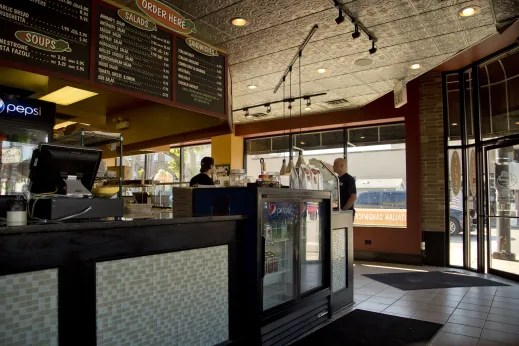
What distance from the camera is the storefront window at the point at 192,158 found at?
34.2 ft

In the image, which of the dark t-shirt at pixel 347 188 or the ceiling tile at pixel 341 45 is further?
the dark t-shirt at pixel 347 188

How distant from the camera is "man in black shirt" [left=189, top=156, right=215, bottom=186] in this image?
4.83 meters

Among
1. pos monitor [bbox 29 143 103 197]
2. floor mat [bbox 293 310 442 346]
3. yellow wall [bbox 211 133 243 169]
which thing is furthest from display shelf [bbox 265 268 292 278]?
yellow wall [bbox 211 133 243 169]

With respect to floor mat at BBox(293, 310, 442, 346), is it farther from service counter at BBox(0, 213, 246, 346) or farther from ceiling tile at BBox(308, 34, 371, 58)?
ceiling tile at BBox(308, 34, 371, 58)

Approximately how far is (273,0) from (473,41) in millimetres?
2572

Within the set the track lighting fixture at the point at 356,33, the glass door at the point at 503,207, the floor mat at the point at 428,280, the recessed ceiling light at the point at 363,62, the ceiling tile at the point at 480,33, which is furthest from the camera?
the glass door at the point at 503,207

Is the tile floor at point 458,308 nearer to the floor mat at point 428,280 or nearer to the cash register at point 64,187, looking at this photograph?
the floor mat at point 428,280

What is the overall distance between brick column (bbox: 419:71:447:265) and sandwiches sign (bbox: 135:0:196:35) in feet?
16.4

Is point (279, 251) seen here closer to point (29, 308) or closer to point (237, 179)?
point (237, 179)

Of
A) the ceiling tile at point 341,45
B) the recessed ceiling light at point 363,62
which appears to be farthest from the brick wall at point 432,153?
the ceiling tile at point 341,45

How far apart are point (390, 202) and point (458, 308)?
11.4 ft

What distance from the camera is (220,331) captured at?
9.15 ft

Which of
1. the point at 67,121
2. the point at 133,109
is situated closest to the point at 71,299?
the point at 133,109

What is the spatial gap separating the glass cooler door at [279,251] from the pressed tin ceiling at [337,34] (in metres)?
1.88
